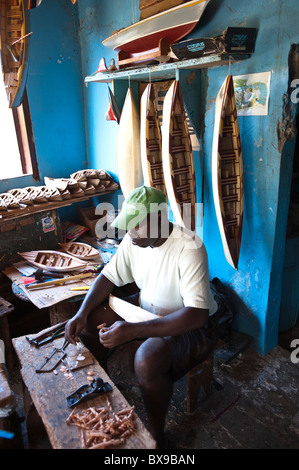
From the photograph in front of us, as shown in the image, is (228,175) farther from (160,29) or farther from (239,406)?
(239,406)

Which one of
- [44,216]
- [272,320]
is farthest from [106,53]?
[272,320]

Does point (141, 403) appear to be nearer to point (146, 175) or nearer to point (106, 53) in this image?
point (146, 175)

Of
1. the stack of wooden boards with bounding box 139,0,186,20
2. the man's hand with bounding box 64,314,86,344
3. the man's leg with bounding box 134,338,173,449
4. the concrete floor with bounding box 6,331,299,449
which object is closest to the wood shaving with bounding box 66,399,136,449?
the man's leg with bounding box 134,338,173,449

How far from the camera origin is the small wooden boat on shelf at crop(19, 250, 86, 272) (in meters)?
3.41

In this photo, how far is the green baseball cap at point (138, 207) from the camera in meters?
2.29

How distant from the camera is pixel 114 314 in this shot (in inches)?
104

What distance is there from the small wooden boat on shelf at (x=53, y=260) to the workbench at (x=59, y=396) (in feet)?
3.43

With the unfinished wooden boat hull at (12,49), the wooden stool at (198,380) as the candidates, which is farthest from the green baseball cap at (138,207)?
the unfinished wooden boat hull at (12,49)

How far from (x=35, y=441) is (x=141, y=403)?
81cm

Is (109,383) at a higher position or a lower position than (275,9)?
lower

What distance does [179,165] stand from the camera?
3.36 m

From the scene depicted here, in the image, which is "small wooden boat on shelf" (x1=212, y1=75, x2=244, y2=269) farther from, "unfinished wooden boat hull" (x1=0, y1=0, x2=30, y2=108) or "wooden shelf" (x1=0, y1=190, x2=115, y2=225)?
"unfinished wooden boat hull" (x1=0, y1=0, x2=30, y2=108)
